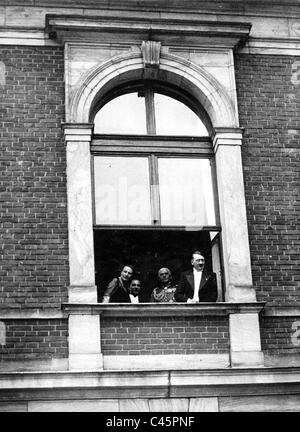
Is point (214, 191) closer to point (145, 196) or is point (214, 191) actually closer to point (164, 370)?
point (145, 196)

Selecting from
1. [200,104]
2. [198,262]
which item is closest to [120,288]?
[198,262]

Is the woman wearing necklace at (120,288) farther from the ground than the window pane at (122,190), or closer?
closer

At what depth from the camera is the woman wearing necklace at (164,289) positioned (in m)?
12.1

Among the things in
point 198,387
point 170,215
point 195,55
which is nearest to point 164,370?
point 198,387

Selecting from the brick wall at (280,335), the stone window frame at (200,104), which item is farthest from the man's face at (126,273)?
the brick wall at (280,335)

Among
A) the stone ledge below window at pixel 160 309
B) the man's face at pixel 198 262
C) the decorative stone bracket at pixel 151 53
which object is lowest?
the stone ledge below window at pixel 160 309

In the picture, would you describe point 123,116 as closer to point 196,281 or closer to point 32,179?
point 32,179

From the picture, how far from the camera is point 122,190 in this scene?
41.4 ft

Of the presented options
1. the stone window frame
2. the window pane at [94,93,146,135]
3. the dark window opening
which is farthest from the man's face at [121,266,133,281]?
the window pane at [94,93,146,135]

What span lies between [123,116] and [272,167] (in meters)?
2.09

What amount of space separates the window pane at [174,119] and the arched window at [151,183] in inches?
0.5

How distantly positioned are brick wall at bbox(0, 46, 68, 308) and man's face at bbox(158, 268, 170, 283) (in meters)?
1.23

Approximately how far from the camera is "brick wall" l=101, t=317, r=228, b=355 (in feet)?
37.7

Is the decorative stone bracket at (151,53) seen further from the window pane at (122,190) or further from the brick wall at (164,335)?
the brick wall at (164,335)
